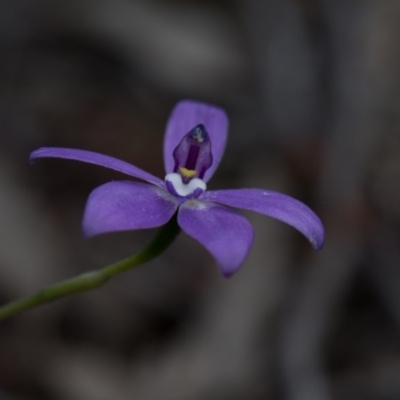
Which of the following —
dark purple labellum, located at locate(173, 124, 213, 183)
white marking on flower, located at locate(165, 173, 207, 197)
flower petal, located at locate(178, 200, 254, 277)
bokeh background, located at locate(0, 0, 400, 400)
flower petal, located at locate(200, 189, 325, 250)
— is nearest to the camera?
flower petal, located at locate(178, 200, 254, 277)

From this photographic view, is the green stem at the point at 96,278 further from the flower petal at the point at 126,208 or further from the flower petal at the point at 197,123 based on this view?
the flower petal at the point at 197,123

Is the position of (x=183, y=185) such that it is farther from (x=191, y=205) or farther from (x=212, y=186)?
(x=212, y=186)

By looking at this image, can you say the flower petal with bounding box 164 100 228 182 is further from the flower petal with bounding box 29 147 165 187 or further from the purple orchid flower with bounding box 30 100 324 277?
the flower petal with bounding box 29 147 165 187

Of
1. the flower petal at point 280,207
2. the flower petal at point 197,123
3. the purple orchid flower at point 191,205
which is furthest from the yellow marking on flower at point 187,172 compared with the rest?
the flower petal at point 197,123

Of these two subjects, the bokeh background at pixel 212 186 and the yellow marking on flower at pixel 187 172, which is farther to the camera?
the bokeh background at pixel 212 186

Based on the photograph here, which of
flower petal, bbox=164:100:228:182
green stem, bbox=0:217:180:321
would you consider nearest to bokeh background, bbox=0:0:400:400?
flower petal, bbox=164:100:228:182

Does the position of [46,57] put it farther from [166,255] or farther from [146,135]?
[166,255]
